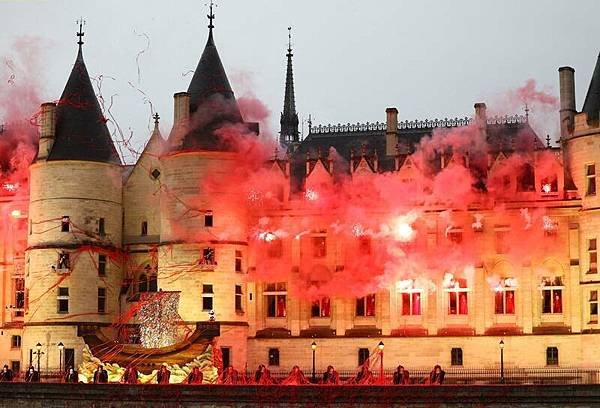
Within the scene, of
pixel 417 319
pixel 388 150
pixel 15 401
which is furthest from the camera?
pixel 388 150

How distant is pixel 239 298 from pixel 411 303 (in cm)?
957

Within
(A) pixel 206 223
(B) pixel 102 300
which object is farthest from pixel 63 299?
(A) pixel 206 223

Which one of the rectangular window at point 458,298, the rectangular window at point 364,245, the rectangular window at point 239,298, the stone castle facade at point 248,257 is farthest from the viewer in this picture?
the rectangular window at point 364,245

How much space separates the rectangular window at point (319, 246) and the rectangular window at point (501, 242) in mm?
9676

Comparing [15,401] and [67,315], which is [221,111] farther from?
[15,401]

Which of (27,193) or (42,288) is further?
(27,193)

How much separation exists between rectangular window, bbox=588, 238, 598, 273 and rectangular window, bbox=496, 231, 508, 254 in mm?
4597

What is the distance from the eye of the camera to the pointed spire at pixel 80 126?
8138 cm

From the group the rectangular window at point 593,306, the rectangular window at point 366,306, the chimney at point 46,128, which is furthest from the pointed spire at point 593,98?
the chimney at point 46,128

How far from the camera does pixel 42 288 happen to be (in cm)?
8019

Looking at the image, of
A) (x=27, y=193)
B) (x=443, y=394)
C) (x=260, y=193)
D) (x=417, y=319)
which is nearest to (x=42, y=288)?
(x=27, y=193)

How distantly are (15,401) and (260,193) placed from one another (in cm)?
1922

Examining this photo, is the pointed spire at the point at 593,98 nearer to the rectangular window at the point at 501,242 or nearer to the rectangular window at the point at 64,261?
the rectangular window at the point at 501,242

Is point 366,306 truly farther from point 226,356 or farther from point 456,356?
point 226,356
